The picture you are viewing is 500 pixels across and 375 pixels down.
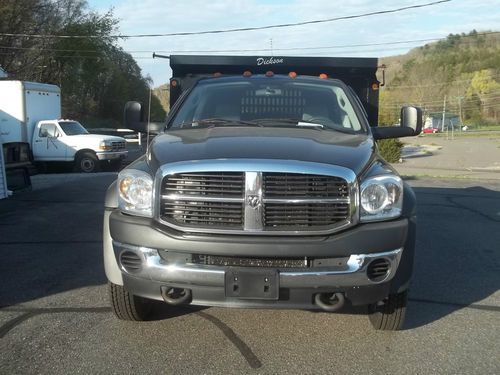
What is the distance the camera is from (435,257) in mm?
6781

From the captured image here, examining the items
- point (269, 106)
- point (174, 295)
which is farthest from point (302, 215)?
point (269, 106)

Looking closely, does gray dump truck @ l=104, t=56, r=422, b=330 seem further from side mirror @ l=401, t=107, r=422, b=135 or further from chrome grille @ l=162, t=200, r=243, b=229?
side mirror @ l=401, t=107, r=422, b=135

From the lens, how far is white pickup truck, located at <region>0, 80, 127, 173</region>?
1977 cm

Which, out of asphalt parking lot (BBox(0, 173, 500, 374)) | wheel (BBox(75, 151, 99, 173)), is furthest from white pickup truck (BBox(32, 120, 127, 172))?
asphalt parking lot (BBox(0, 173, 500, 374))

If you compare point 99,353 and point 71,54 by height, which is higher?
point 71,54

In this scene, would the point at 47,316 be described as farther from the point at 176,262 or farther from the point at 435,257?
the point at 435,257

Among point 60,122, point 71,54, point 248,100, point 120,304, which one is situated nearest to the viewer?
point 120,304

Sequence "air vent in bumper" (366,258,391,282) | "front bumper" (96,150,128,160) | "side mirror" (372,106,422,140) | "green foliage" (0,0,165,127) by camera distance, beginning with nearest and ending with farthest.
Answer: "air vent in bumper" (366,258,391,282), "side mirror" (372,106,422,140), "front bumper" (96,150,128,160), "green foliage" (0,0,165,127)

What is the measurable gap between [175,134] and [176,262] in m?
1.34

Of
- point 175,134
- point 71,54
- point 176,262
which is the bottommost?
point 176,262

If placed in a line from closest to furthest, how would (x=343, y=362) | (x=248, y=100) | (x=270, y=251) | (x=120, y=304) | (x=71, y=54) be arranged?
1. (x=270, y=251)
2. (x=343, y=362)
3. (x=120, y=304)
4. (x=248, y=100)
5. (x=71, y=54)

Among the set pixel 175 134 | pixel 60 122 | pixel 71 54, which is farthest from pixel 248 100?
pixel 71 54

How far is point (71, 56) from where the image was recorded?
48906mm

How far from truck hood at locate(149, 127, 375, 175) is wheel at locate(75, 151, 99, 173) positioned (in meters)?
16.4
